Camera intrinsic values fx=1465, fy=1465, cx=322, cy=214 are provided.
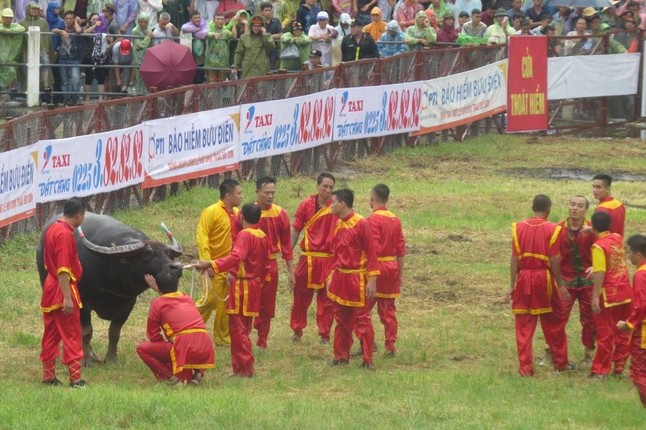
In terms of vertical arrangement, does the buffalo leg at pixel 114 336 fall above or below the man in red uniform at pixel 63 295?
below

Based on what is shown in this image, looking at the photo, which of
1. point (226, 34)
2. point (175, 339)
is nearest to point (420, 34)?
point (226, 34)

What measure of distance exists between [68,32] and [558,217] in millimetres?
11138

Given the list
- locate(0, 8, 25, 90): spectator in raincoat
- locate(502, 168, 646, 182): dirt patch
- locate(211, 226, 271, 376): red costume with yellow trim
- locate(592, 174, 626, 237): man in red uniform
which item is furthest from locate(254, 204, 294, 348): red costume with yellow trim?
locate(0, 8, 25, 90): spectator in raincoat

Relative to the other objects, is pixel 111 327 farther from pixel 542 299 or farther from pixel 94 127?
pixel 94 127

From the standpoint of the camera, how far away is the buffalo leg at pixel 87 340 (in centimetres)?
1425

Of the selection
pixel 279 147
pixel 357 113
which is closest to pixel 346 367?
pixel 279 147

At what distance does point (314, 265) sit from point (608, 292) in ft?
11.0

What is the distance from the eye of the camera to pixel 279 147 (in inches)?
939

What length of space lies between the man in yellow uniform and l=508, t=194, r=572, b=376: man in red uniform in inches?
120

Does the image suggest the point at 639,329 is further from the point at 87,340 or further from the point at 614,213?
the point at 87,340

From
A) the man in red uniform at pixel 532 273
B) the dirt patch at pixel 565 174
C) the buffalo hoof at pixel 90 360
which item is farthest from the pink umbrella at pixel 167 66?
the man in red uniform at pixel 532 273

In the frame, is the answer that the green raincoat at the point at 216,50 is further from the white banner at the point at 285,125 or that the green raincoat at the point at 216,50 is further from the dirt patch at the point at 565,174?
the dirt patch at the point at 565,174

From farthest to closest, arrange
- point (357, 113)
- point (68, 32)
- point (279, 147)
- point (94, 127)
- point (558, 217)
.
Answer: point (68, 32) < point (357, 113) < point (279, 147) < point (558, 217) < point (94, 127)

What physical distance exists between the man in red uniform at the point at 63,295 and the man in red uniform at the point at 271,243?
2.40 meters
